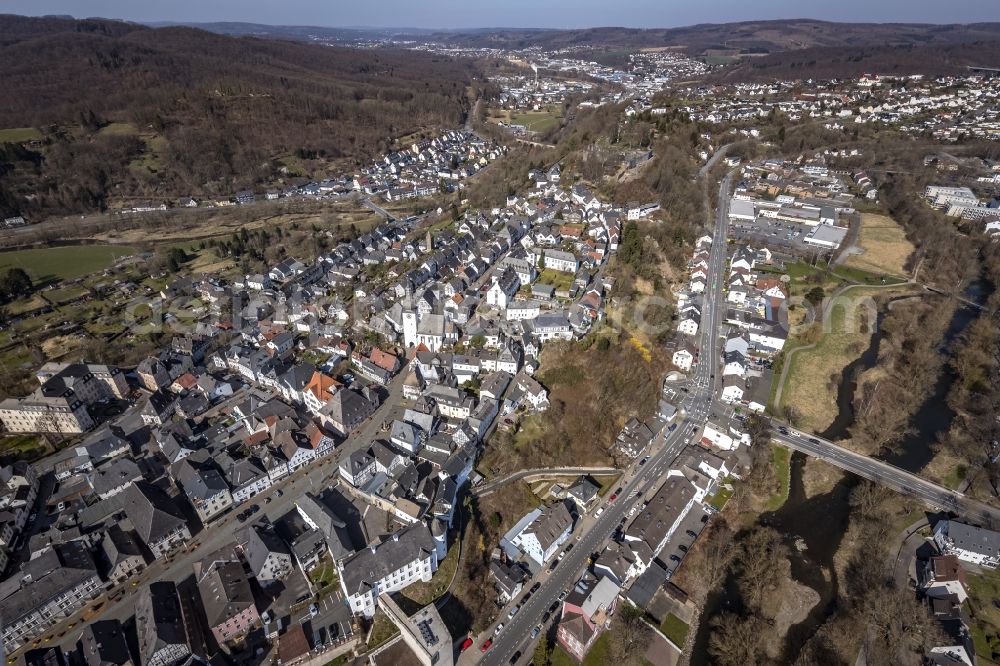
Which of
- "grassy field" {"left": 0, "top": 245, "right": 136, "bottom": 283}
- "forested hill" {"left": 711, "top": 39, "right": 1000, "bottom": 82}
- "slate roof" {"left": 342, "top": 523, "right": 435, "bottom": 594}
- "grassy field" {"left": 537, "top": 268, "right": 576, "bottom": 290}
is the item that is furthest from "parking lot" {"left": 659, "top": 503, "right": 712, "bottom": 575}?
"forested hill" {"left": 711, "top": 39, "right": 1000, "bottom": 82}

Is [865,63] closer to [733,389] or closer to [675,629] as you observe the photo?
[733,389]

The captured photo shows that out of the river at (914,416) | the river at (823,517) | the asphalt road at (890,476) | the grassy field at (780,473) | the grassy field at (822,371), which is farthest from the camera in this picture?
the grassy field at (822,371)

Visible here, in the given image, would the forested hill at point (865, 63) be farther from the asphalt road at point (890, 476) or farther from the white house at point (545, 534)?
the white house at point (545, 534)

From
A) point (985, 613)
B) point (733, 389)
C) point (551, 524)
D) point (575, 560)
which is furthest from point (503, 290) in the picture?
point (985, 613)

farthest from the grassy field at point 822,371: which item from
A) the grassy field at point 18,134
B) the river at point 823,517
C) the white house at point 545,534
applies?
the grassy field at point 18,134

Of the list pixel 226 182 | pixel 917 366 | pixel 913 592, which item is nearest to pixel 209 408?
pixel 913 592

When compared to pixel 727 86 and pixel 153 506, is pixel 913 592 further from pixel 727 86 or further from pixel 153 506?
pixel 727 86

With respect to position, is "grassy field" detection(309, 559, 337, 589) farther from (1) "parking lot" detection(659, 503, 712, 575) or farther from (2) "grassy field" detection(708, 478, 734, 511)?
(2) "grassy field" detection(708, 478, 734, 511)
